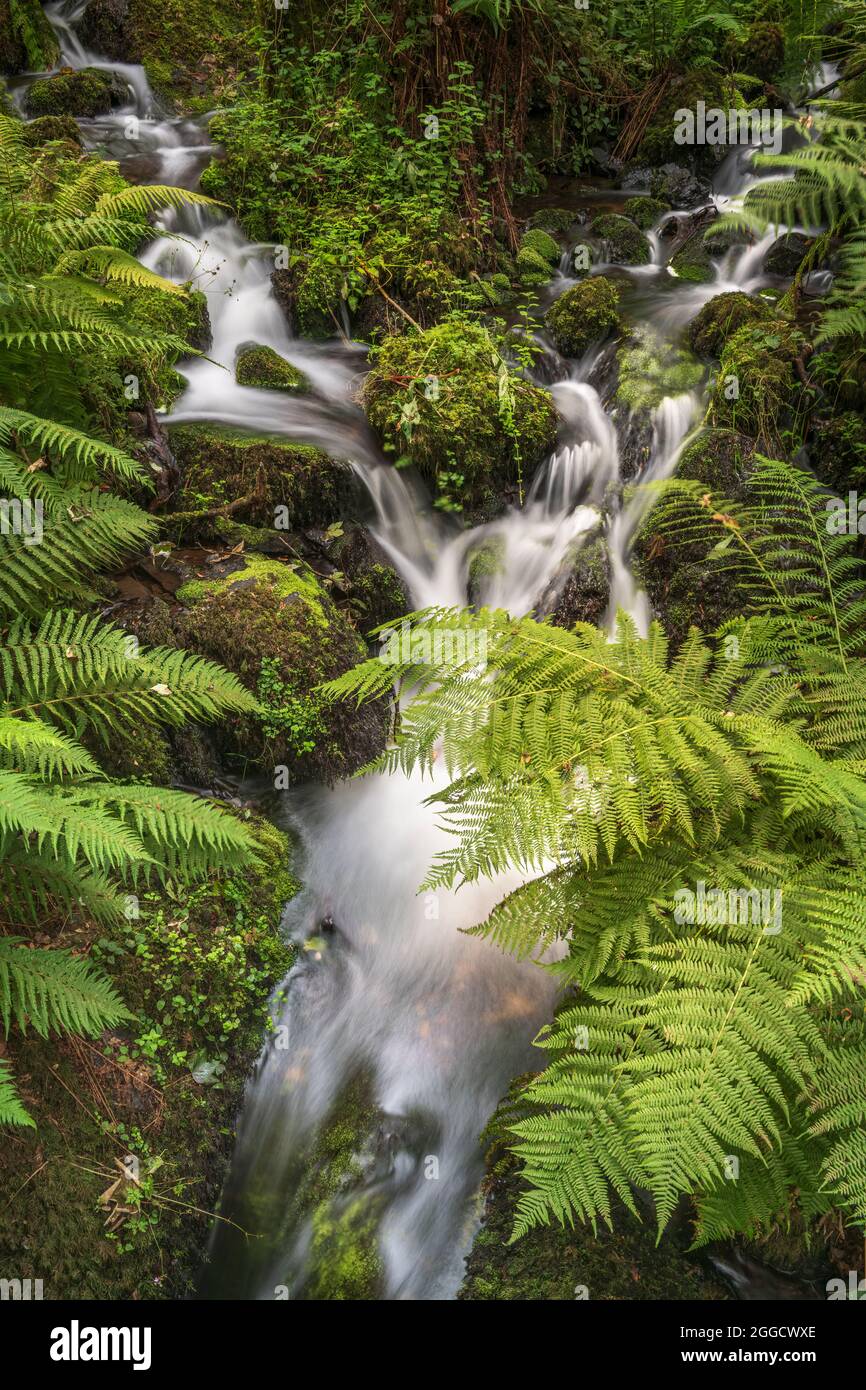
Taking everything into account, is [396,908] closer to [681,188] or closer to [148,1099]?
[148,1099]

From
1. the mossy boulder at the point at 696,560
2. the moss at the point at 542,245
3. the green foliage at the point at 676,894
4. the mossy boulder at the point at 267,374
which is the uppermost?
the moss at the point at 542,245

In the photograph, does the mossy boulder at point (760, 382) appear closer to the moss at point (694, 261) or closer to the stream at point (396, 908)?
the stream at point (396, 908)

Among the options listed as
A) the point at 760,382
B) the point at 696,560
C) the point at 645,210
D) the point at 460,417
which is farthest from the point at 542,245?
the point at 696,560

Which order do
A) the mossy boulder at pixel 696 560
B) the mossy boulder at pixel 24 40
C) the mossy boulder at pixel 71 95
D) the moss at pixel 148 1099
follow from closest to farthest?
the moss at pixel 148 1099 < the mossy boulder at pixel 696 560 < the mossy boulder at pixel 71 95 < the mossy boulder at pixel 24 40

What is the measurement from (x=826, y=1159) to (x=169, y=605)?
11.8 ft

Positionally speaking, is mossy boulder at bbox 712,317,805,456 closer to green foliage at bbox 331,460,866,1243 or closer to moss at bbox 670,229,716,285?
moss at bbox 670,229,716,285

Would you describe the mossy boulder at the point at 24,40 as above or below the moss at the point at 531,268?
above

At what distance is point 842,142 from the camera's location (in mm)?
2941

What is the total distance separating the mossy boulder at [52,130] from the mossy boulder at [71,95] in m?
0.80

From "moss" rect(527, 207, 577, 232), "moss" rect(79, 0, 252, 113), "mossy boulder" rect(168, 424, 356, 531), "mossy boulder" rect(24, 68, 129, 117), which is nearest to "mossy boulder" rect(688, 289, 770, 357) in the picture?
"moss" rect(527, 207, 577, 232)

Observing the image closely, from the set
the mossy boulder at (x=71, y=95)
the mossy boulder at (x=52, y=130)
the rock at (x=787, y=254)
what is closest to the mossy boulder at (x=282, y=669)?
the rock at (x=787, y=254)

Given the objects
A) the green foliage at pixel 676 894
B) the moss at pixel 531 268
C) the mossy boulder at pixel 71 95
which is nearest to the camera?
the green foliage at pixel 676 894

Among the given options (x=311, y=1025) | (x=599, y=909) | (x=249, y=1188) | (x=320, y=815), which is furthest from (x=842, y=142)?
(x=249, y=1188)

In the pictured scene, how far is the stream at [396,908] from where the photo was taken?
337cm
